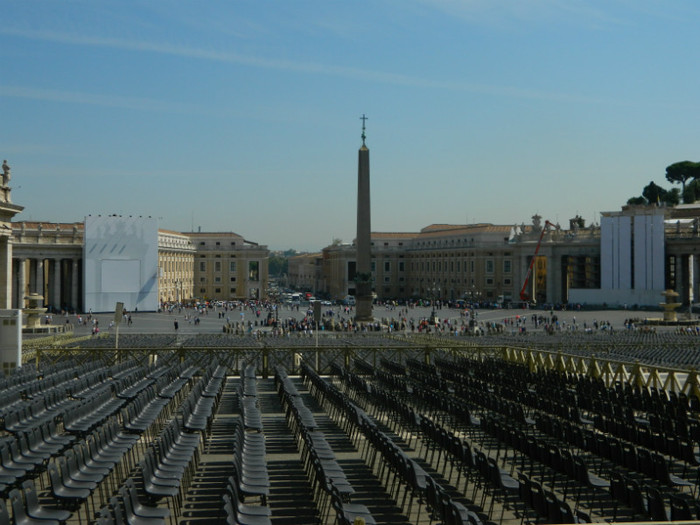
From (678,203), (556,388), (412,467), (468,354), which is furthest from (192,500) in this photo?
(678,203)

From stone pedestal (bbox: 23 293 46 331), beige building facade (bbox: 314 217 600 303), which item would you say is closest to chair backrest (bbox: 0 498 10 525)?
stone pedestal (bbox: 23 293 46 331)

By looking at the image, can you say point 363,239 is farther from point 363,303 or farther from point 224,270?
Result: point 224,270

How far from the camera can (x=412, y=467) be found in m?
9.76

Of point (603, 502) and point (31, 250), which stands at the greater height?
point (31, 250)

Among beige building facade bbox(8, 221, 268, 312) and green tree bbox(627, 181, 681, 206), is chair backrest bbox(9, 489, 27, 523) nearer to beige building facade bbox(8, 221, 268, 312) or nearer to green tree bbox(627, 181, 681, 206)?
beige building facade bbox(8, 221, 268, 312)

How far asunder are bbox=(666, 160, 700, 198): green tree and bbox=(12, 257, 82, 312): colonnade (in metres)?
85.7

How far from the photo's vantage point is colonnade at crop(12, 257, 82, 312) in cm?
9625

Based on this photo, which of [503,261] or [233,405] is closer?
[233,405]

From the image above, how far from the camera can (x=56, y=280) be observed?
99.9 metres

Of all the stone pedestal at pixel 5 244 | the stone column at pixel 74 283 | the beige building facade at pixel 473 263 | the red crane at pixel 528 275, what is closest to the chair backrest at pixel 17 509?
the stone pedestal at pixel 5 244

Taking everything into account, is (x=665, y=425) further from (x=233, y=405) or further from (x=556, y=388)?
(x=233, y=405)

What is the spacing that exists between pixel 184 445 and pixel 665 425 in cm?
735

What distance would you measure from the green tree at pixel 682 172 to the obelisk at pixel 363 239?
74.9 metres

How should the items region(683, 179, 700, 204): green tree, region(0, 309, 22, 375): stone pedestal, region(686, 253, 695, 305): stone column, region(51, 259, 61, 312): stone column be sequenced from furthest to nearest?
region(683, 179, 700, 204): green tree → region(51, 259, 61, 312): stone column → region(686, 253, 695, 305): stone column → region(0, 309, 22, 375): stone pedestal
